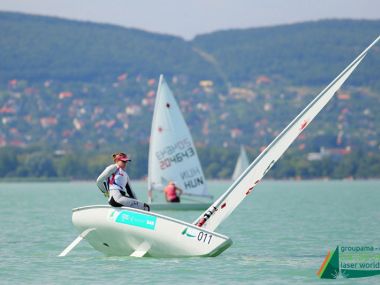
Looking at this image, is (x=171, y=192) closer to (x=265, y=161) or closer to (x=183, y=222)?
(x=265, y=161)

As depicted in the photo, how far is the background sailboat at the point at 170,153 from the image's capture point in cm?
4931

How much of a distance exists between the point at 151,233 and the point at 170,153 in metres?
26.2

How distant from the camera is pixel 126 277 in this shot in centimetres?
2159

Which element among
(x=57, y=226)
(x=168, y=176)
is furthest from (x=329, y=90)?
(x=168, y=176)

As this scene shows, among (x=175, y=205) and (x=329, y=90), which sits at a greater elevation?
(x=329, y=90)

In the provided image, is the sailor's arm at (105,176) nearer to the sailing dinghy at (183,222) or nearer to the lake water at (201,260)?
the sailing dinghy at (183,222)

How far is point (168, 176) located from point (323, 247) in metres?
20.9

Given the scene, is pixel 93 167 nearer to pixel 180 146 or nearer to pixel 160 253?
pixel 180 146

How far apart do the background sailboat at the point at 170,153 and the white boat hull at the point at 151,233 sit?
25.4 meters

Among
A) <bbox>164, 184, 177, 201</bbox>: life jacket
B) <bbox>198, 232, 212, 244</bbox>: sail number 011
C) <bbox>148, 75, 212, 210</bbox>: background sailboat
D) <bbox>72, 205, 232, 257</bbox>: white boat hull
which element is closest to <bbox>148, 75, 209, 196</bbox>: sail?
<bbox>148, 75, 212, 210</bbox>: background sailboat

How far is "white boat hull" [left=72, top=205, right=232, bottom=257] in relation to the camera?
23.1 metres

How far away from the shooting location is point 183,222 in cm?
2309

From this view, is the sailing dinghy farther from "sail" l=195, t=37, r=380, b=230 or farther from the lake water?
the lake water

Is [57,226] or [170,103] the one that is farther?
[170,103]
